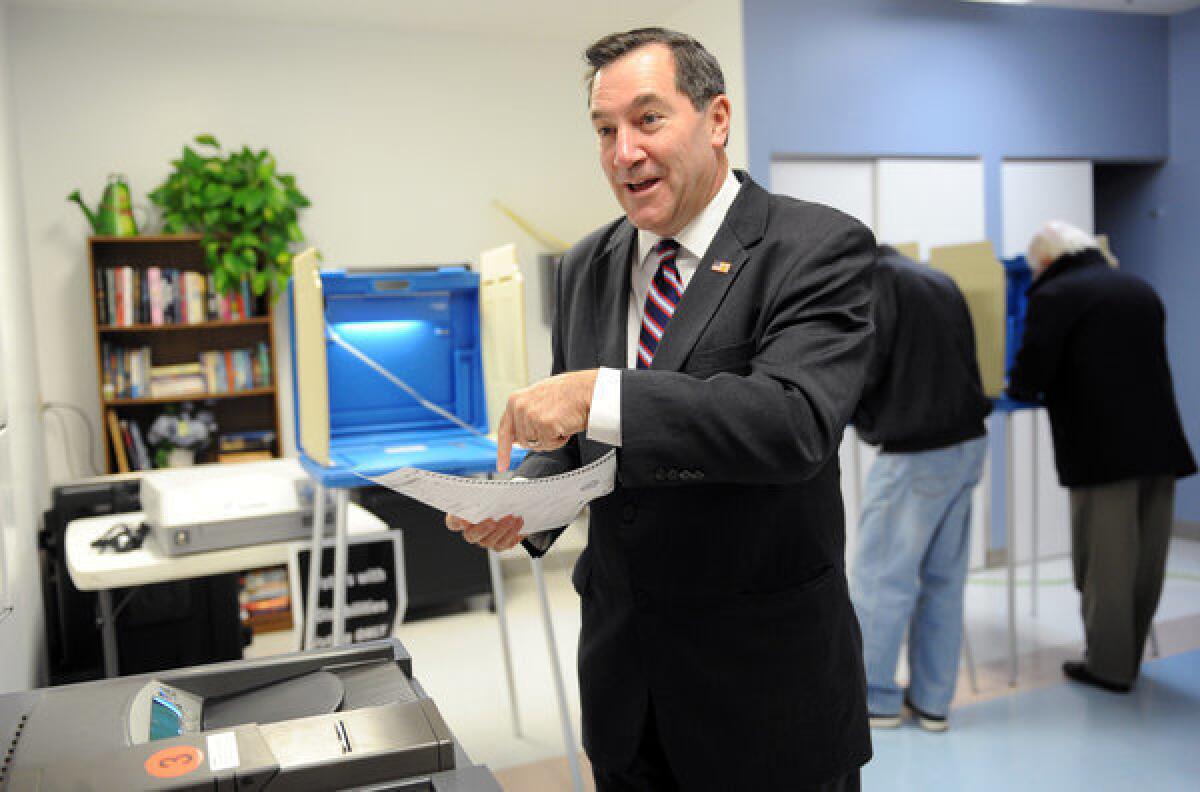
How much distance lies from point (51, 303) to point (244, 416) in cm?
110

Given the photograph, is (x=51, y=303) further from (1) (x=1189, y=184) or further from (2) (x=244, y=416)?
(1) (x=1189, y=184)

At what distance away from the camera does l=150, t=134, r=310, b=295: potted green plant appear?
16.4 ft

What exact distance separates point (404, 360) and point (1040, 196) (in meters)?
4.23

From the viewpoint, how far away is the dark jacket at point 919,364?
3.21 m

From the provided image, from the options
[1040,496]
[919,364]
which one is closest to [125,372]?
[919,364]

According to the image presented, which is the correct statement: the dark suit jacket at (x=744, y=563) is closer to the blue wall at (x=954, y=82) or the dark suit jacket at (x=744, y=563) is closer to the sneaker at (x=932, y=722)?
the sneaker at (x=932, y=722)

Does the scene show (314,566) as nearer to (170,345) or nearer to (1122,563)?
(1122,563)

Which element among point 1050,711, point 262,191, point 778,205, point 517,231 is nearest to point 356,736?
point 778,205

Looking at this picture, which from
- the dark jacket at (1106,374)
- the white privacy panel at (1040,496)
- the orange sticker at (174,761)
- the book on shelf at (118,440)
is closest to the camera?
the orange sticker at (174,761)

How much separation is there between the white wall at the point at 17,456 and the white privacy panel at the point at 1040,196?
4.82 metres

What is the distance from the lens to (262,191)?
5082 millimetres

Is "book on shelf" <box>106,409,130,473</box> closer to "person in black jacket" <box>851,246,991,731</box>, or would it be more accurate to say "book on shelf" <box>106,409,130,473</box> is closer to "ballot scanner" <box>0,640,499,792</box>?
"person in black jacket" <box>851,246,991,731</box>

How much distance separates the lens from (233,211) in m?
5.02

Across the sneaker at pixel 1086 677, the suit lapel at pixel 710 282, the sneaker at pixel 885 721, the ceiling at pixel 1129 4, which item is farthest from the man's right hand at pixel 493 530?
the ceiling at pixel 1129 4
